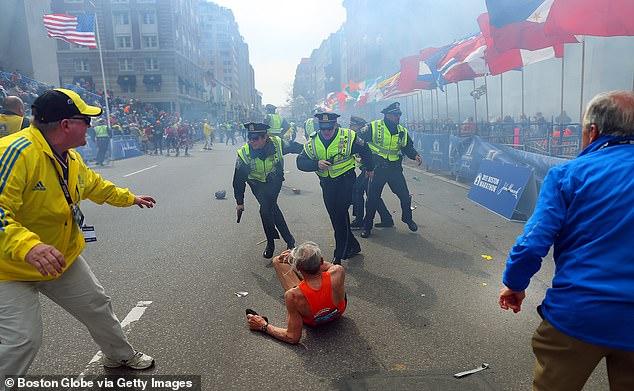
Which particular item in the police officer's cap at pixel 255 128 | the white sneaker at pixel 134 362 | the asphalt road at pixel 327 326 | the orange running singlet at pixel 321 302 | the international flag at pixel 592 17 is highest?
the international flag at pixel 592 17

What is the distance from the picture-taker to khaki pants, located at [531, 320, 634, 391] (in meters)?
1.66

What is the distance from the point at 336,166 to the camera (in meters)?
4.93

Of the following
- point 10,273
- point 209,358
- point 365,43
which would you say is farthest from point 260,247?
point 365,43

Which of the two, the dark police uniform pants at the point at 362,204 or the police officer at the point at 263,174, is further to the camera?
the dark police uniform pants at the point at 362,204

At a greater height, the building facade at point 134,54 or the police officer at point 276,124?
the building facade at point 134,54

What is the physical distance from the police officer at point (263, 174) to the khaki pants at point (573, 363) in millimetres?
3811

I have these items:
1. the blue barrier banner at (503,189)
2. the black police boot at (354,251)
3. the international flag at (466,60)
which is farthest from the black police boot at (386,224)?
the international flag at (466,60)

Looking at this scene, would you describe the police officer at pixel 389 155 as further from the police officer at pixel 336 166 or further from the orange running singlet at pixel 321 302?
the orange running singlet at pixel 321 302

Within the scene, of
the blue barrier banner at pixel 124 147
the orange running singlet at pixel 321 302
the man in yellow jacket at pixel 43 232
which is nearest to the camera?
the man in yellow jacket at pixel 43 232

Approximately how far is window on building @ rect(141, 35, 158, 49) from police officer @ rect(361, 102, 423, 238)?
57.5m

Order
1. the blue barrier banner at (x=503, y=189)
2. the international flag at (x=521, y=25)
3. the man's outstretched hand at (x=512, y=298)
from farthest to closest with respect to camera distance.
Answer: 1. the international flag at (x=521, y=25)
2. the blue barrier banner at (x=503, y=189)
3. the man's outstretched hand at (x=512, y=298)

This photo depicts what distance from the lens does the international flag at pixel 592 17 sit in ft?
21.3

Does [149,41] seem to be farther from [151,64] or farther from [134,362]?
[134,362]

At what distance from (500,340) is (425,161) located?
461 inches
